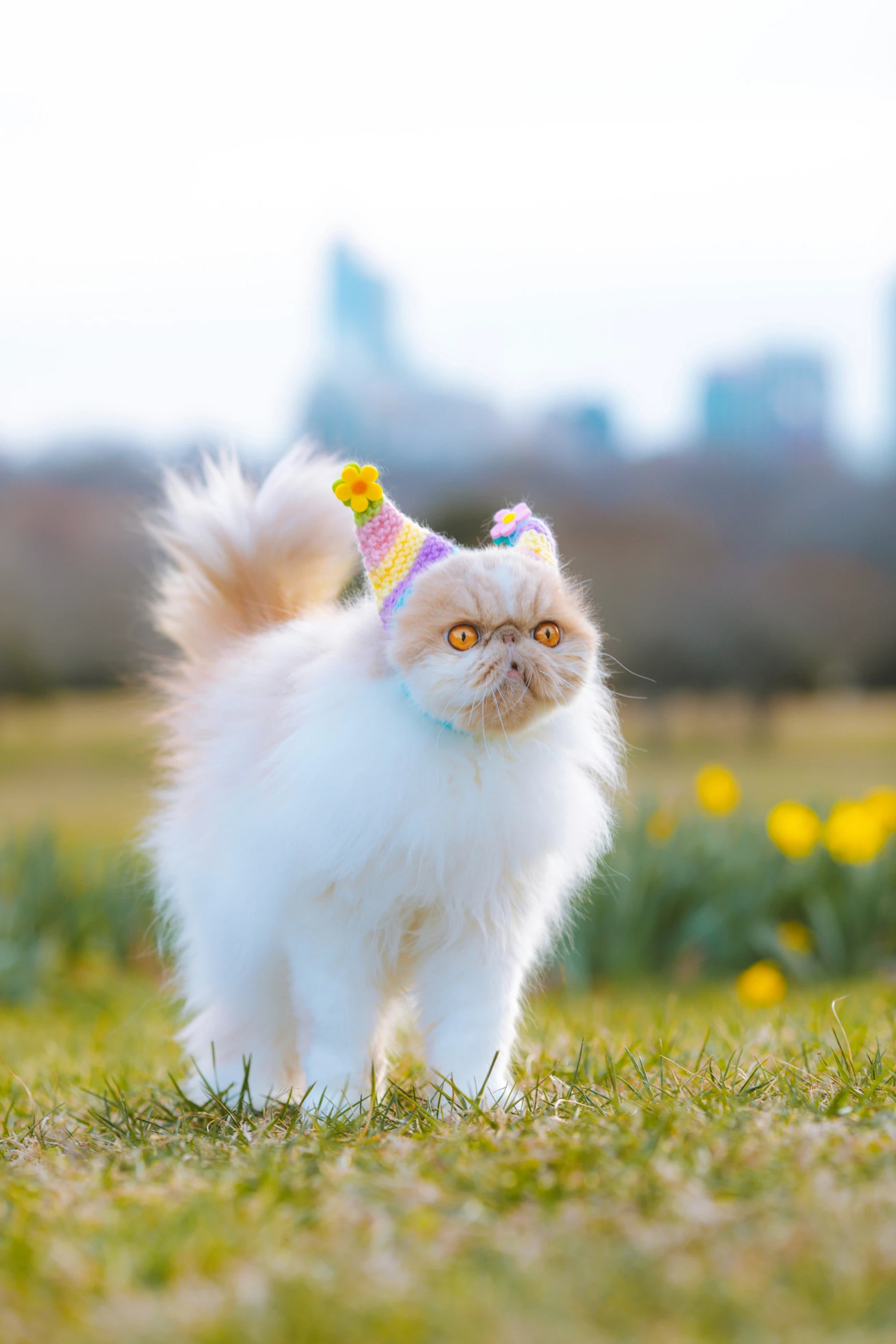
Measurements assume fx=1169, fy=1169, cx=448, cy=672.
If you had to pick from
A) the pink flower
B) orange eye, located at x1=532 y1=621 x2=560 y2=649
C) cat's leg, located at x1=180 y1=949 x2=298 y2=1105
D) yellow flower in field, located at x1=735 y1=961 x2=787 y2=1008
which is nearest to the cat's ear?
the pink flower

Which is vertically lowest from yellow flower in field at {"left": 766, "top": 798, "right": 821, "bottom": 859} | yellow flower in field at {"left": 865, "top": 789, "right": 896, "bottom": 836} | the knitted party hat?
yellow flower in field at {"left": 766, "top": 798, "right": 821, "bottom": 859}

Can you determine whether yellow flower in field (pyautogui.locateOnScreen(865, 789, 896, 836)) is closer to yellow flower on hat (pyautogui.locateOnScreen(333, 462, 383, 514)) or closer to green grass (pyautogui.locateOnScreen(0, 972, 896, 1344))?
green grass (pyautogui.locateOnScreen(0, 972, 896, 1344))

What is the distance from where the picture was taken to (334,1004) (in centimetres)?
A: 232

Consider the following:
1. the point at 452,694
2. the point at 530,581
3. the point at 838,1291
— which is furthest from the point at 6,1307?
the point at 530,581

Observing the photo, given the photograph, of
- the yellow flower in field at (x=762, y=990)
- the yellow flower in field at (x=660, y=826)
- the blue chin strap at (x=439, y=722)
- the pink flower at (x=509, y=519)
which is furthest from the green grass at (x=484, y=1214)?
the yellow flower in field at (x=660, y=826)

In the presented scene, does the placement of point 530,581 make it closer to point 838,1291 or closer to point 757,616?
point 838,1291

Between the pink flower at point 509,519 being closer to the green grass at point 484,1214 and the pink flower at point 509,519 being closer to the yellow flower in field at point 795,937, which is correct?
the green grass at point 484,1214

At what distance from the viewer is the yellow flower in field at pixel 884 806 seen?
4637 mm

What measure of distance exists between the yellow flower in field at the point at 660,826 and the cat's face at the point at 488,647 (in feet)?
11.0

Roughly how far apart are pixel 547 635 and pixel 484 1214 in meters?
1.02

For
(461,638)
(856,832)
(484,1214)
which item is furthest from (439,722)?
(856,832)

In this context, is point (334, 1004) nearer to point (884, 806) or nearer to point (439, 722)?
point (439, 722)

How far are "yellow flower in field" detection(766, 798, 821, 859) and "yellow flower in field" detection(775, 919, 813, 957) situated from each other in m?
0.47

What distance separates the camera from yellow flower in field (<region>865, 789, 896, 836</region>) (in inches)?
183
